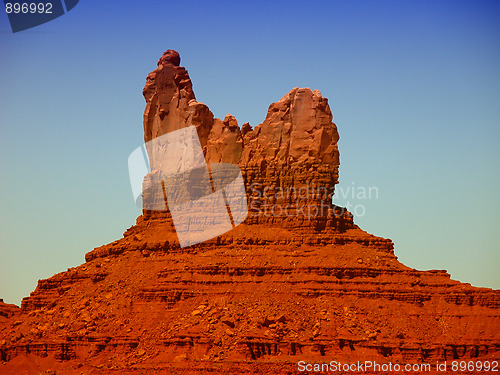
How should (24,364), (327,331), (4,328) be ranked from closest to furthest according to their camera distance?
(327,331)
(24,364)
(4,328)

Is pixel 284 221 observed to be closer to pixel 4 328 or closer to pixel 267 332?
pixel 267 332

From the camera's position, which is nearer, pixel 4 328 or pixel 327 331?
pixel 327 331

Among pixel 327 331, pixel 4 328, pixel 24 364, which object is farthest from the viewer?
pixel 4 328

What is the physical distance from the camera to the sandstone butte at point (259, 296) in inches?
4107

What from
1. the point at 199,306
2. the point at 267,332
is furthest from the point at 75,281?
the point at 267,332

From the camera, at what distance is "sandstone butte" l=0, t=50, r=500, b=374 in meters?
104

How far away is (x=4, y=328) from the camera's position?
392 feet

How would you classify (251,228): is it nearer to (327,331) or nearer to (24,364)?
(327,331)

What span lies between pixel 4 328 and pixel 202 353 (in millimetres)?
24292

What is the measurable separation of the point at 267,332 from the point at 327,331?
5032 millimetres

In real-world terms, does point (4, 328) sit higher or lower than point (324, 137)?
lower

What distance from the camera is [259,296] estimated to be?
358 feet

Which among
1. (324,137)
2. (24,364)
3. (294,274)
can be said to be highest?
(324,137)

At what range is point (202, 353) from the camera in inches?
4131
